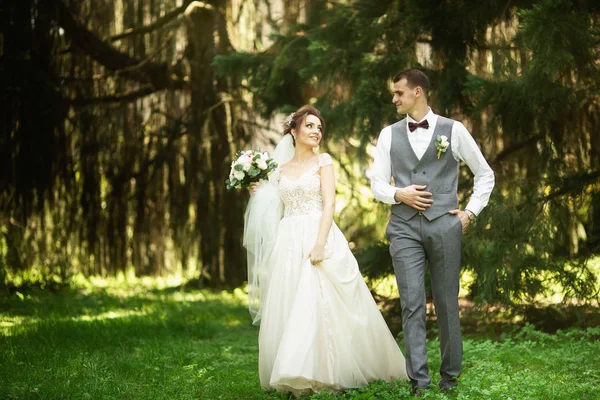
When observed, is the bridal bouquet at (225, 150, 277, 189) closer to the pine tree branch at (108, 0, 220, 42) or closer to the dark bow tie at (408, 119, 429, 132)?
the dark bow tie at (408, 119, 429, 132)

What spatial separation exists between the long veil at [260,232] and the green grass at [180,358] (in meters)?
0.58

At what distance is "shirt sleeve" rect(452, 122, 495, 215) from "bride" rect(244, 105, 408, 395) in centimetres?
88

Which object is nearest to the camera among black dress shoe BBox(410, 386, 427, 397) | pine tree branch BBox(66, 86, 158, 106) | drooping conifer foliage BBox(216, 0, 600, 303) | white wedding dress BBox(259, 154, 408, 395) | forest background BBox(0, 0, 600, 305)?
black dress shoe BBox(410, 386, 427, 397)

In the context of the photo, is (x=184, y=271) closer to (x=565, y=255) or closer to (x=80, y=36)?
(x=80, y=36)

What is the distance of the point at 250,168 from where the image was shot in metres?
5.03

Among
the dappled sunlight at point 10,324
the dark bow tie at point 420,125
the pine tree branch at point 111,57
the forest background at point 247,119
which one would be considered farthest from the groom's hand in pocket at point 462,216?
the pine tree branch at point 111,57

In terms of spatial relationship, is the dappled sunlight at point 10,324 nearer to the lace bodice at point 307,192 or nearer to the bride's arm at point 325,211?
the lace bodice at point 307,192

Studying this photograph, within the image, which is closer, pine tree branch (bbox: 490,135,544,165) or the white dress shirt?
the white dress shirt

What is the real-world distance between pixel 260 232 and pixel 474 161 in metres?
1.50

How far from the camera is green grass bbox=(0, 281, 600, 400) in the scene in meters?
4.52

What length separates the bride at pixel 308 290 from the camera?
14.8ft

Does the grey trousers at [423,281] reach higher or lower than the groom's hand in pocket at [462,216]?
lower

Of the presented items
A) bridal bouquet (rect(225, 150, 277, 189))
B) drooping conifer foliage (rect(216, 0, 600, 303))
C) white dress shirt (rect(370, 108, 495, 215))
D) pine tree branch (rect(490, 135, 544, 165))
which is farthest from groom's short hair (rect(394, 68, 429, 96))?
pine tree branch (rect(490, 135, 544, 165))

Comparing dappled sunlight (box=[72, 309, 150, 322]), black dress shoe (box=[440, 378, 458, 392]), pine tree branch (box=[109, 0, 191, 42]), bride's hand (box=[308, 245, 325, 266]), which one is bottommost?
dappled sunlight (box=[72, 309, 150, 322])
